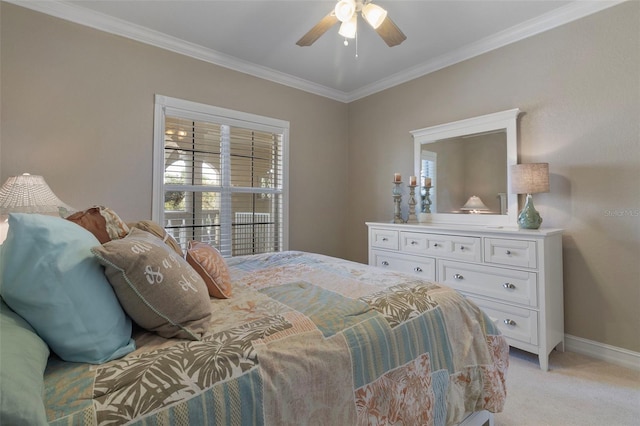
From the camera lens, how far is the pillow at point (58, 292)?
0.74m

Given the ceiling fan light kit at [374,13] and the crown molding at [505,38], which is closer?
the ceiling fan light kit at [374,13]

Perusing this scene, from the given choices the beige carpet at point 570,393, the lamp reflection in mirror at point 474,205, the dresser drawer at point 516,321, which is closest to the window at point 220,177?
the lamp reflection in mirror at point 474,205

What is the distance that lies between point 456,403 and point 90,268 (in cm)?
148

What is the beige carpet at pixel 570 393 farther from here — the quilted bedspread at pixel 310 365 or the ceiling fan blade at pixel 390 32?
the ceiling fan blade at pixel 390 32

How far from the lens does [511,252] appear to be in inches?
89.2

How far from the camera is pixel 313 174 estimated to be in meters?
3.96

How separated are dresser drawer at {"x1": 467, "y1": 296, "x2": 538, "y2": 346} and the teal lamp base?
0.66m

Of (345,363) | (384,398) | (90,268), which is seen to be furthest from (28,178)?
(384,398)

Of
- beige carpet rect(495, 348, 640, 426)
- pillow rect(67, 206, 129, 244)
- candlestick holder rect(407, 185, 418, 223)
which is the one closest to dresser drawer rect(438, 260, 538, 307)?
beige carpet rect(495, 348, 640, 426)

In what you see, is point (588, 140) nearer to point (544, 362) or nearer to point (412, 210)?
point (412, 210)

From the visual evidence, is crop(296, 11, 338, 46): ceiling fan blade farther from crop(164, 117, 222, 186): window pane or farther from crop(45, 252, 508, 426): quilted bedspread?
crop(45, 252, 508, 426): quilted bedspread

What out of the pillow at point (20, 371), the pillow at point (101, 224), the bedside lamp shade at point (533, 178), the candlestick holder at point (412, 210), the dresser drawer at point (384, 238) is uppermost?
the bedside lamp shade at point (533, 178)

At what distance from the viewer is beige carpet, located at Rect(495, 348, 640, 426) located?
1.64m

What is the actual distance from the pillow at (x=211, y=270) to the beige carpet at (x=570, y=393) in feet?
5.32
